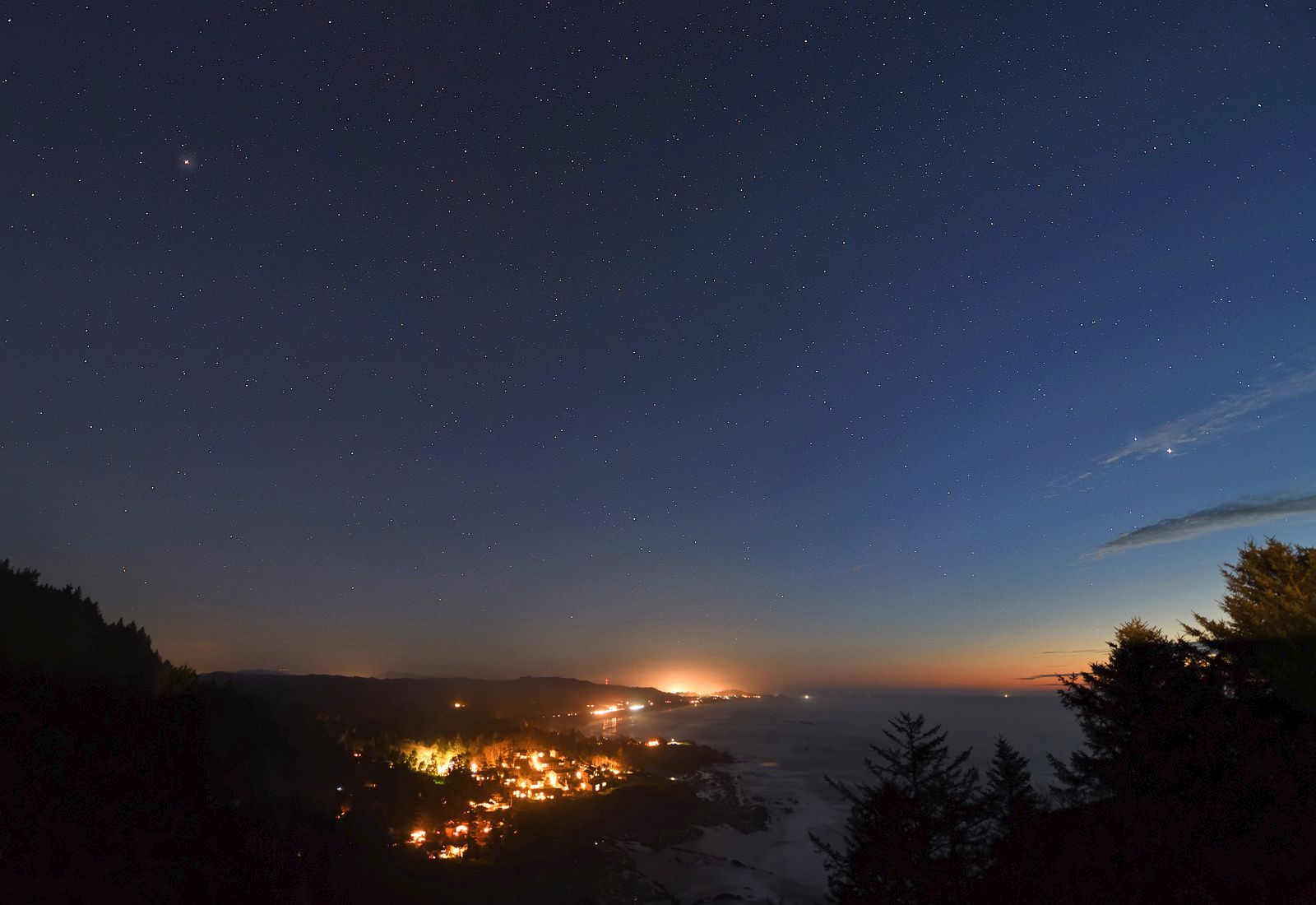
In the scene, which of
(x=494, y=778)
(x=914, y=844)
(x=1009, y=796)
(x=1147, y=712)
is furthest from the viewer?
(x=494, y=778)

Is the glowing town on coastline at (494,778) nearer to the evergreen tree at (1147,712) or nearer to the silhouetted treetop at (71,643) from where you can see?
the silhouetted treetop at (71,643)

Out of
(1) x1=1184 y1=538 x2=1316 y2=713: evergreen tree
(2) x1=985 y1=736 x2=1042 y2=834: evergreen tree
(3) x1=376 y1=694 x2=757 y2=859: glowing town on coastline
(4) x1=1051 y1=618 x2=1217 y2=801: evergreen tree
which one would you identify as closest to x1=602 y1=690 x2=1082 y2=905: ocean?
(3) x1=376 y1=694 x2=757 y2=859: glowing town on coastline

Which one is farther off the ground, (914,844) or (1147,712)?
(1147,712)

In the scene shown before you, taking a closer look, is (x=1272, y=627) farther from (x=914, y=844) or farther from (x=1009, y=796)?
(x=914, y=844)

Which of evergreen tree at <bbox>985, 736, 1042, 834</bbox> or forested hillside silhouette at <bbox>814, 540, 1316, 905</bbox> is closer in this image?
forested hillside silhouette at <bbox>814, 540, 1316, 905</bbox>

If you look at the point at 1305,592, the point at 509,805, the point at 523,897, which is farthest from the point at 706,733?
the point at 1305,592

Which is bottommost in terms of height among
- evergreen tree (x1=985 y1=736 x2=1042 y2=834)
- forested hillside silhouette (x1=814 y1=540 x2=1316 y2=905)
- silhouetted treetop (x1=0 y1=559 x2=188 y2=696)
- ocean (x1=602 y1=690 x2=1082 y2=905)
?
ocean (x1=602 y1=690 x2=1082 y2=905)

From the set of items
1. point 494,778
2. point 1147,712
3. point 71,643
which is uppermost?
point 71,643

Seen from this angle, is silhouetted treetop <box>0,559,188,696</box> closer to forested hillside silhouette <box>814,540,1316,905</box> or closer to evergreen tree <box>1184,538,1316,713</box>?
forested hillside silhouette <box>814,540,1316,905</box>

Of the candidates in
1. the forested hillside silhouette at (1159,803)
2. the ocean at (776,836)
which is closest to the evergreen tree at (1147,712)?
the forested hillside silhouette at (1159,803)

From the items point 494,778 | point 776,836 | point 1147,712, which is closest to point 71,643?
point 494,778

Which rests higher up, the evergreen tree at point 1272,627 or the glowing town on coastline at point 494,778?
the evergreen tree at point 1272,627
